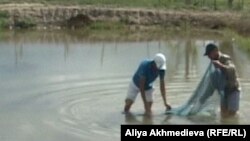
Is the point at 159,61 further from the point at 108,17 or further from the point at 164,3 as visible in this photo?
the point at 164,3

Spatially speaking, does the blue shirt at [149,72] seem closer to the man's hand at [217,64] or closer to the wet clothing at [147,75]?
the wet clothing at [147,75]

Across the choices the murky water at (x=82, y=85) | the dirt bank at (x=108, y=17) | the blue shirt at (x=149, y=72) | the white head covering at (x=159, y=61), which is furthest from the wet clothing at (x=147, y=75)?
the dirt bank at (x=108, y=17)

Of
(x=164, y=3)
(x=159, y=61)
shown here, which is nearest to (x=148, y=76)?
(x=159, y=61)

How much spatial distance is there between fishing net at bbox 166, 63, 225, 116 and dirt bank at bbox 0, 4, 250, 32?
21408mm

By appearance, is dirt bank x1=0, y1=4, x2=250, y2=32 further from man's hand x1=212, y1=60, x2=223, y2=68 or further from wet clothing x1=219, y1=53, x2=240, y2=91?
man's hand x1=212, y1=60, x2=223, y2=68

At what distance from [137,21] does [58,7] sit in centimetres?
425

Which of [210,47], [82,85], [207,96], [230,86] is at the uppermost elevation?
[210,47]

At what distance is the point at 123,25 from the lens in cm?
3484

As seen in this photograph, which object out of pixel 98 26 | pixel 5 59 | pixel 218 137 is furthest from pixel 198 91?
pixel 98 26

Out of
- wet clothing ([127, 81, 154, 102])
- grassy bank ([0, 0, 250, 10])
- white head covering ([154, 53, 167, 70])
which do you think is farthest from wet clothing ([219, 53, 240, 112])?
grassy bank ([0, 0, 250, 10])

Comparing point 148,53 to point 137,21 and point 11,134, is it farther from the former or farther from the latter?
point 11,134

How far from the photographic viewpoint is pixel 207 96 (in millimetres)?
12008

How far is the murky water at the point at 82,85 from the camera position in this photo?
1154 cm

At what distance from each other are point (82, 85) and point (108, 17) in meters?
19.3
